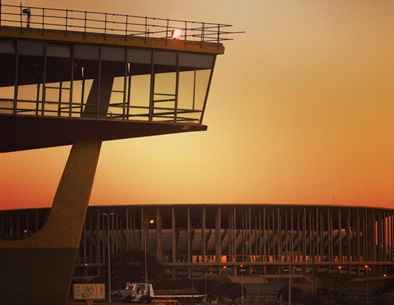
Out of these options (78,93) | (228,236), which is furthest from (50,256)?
(228,236)

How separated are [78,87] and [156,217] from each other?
4384 inches

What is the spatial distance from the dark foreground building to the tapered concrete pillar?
106289 millimetres

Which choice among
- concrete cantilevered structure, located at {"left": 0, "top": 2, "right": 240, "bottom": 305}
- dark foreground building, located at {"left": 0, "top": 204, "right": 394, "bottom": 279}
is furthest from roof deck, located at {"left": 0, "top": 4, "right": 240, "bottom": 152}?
dark foreground building, located at {"left": 0, "top": 204, "right": 394, "bottom": 279}

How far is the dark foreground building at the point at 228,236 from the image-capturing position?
156750 millimetres

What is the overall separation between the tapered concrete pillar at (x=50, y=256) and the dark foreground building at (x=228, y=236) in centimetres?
10629

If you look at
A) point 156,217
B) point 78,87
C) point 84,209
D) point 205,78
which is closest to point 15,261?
point 84,209

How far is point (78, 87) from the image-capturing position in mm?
46438

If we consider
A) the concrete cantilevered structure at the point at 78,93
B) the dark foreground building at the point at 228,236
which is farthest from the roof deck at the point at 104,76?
the dark foreground building at the point at 228,236

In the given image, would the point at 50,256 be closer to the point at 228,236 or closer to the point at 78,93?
the point at 78,93

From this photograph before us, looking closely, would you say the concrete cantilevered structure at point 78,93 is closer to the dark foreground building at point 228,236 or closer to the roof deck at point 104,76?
the roof deck at point 104,76

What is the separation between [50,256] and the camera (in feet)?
150

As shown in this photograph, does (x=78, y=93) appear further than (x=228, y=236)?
No

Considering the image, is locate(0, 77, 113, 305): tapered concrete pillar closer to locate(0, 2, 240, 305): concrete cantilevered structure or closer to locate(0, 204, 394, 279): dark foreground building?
locate(0, 2, 240, 305): concrete cantilevered structure

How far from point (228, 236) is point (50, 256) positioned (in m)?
116
